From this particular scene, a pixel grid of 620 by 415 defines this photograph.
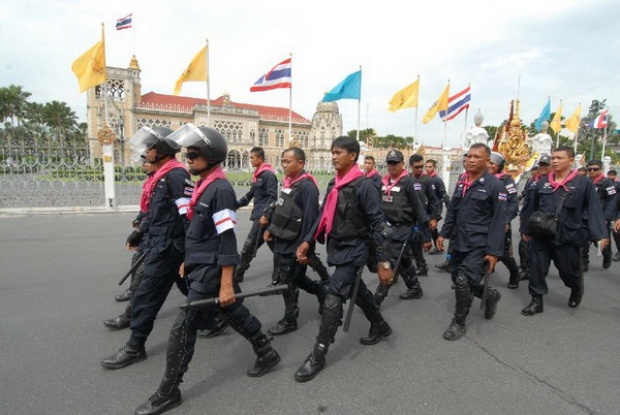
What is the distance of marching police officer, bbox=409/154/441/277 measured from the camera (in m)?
5.55

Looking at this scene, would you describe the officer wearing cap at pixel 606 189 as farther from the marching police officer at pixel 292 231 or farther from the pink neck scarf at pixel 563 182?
the marching police officer at pixel 292 231

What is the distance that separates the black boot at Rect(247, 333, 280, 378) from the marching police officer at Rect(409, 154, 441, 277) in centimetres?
314

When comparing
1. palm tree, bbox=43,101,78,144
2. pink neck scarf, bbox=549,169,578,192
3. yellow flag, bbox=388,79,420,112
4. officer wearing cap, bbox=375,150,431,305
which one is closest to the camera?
pink neck scarf, bbox=549,169,578,192

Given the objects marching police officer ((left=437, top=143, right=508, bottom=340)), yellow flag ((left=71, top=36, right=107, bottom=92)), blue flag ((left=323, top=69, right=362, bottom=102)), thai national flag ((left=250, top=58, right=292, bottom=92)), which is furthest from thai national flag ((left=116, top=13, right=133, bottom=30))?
marching police officer ((left=437, top=143, right=508, bottom=340))

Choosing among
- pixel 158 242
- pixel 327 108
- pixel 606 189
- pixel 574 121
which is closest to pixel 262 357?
pixel 158 242

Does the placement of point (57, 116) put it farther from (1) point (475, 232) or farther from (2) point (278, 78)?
(1) point (475, 232)

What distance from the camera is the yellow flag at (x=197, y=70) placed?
527 inches

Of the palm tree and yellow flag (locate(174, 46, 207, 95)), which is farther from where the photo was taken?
the palm tree

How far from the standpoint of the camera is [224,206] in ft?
7.97

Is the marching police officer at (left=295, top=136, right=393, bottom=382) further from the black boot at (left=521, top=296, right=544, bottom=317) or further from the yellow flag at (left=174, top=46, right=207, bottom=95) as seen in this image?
the yellow flag at (left=174, top=46, right=207, bottom=95)

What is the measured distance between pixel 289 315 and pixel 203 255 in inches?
60.8

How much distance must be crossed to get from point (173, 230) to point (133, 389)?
1239 millimetres

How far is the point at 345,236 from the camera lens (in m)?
3.02

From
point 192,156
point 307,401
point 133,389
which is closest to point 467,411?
point 307,401
